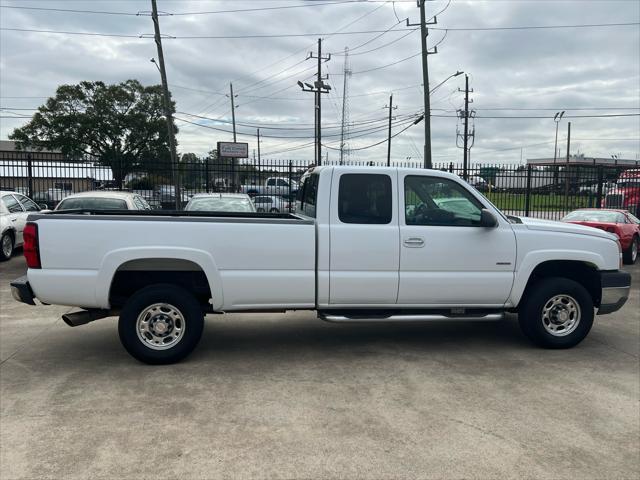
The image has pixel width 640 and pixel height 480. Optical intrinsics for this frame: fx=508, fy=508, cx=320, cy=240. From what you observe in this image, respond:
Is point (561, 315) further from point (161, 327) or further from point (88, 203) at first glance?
point (88, 203)

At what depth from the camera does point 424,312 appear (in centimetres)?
552

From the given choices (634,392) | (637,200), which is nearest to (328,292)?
(634,392)

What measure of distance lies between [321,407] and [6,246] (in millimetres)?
10101

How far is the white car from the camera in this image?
36.7ft

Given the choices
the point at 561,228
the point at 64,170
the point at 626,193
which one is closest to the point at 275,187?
the point at 64,170

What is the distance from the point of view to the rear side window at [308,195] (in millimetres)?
5547

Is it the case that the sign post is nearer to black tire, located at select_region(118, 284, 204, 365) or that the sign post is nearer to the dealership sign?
the dealership sign

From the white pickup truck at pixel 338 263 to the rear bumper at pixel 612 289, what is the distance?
0.02 m

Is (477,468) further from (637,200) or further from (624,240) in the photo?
(637,200)

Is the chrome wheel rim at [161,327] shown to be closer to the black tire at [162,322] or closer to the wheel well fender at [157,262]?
the black tire at [162,322]

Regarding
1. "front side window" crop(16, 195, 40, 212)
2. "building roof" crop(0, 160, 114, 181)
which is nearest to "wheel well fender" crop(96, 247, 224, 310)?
"front side window" crop(16, 195, 40, 212)

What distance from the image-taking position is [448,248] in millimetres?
5328

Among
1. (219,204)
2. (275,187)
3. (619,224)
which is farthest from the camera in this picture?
(275,187)

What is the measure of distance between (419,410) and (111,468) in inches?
90.9
